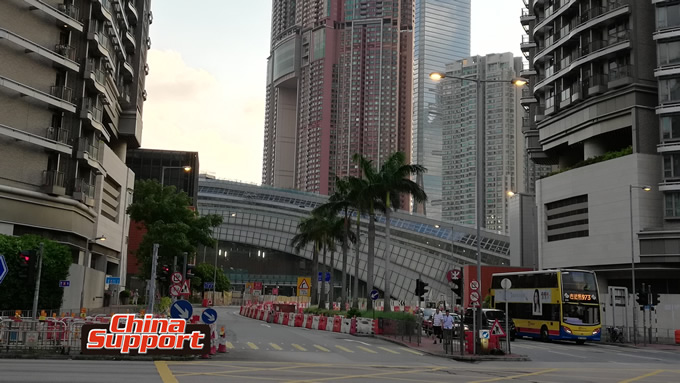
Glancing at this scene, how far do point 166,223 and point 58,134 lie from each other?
1188cm

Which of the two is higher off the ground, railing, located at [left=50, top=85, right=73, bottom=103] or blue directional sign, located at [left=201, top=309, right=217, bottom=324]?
railing, located at [left=50, top=85, right=73, bottom=103]

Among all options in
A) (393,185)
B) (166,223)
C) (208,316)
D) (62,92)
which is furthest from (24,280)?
(393,185)

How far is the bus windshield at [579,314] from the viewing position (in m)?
42.5

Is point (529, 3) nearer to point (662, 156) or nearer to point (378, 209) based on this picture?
point (662, 156)

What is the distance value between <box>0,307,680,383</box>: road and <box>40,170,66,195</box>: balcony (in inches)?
931

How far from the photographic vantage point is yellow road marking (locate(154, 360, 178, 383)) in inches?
718

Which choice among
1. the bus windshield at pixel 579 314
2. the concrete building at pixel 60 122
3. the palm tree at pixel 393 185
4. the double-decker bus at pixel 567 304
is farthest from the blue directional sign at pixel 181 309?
the palm tree at pixel 393 185

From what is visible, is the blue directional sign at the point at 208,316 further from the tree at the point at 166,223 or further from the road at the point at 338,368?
the tree at the point at 166,223

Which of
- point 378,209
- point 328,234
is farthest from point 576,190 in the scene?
point 328,234

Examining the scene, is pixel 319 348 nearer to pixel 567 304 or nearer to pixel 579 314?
pixel 567 304

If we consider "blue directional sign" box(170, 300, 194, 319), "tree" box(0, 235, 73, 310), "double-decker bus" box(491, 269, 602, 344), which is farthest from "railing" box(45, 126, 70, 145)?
"double-decker bus" box(491, 269, 602, 344)

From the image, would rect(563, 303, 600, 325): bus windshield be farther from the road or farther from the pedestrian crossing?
the pedestrian crossing

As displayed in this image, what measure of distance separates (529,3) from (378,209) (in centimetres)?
3759

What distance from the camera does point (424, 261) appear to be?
12388 cm
